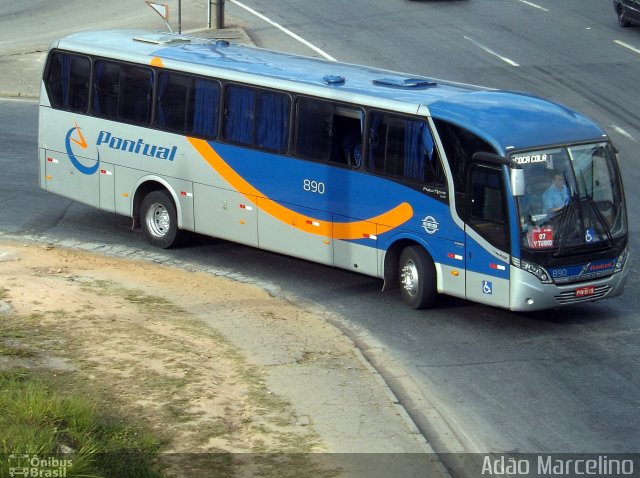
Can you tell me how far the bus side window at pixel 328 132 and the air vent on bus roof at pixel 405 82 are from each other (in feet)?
2.06

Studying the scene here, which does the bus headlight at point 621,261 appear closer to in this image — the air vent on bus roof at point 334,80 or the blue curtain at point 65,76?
the air vent on bus roof at point 334,80

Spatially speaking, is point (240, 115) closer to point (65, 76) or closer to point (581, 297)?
point (65, 76)

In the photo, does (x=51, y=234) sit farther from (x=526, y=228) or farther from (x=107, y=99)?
(x=526, y=228)

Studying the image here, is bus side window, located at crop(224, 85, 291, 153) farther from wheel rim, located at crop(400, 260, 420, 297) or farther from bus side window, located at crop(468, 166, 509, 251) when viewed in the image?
bus side window, located at crop(468, 166, 509, 251)

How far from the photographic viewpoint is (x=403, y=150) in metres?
15.6

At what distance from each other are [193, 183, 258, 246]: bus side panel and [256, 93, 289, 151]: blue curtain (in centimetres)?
85

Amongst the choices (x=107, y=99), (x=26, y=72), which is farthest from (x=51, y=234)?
(x=26, y=72)

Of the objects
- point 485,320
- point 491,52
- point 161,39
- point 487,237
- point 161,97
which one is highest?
point 161,39

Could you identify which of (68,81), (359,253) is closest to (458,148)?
(359,253)

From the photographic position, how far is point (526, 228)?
14430 millimetres

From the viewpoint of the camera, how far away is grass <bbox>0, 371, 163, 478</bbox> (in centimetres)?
918

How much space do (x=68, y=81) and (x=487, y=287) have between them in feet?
26.8

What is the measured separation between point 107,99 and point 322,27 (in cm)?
1825

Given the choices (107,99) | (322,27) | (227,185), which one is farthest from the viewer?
(322,27)
